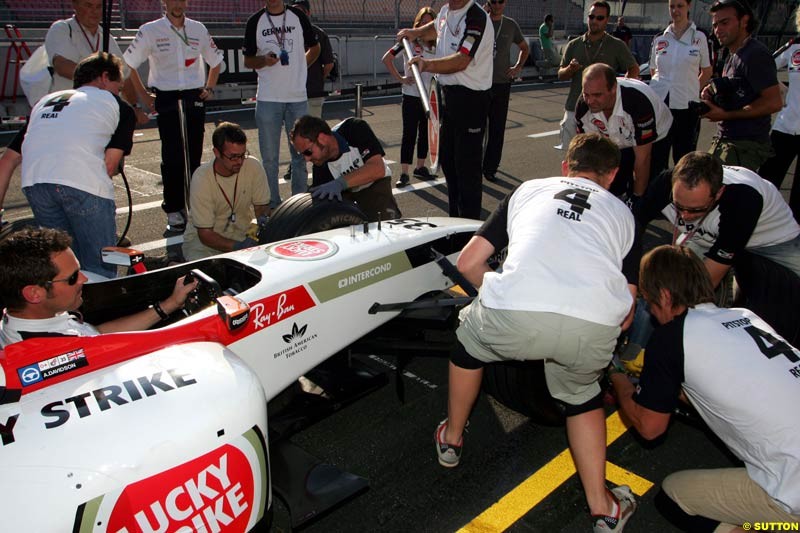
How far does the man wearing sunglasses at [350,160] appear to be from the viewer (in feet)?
13.9

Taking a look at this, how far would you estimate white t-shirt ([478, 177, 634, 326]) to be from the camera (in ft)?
8.03

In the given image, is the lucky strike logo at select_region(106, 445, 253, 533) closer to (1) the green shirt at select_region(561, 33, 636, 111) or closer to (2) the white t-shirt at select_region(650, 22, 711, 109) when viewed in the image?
(2) the white t-shirt at select_region(650, 22, 711, 109)

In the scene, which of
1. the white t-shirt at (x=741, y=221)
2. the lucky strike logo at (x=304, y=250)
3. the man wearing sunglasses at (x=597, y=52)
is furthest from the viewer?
the man wearing sunglasses at (x=597, y=52)

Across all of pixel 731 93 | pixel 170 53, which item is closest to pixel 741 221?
pixel 731 93

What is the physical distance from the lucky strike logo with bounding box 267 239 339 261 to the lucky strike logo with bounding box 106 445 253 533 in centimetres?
112

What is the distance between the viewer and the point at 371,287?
323 cm

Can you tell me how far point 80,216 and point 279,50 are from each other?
2954 mm

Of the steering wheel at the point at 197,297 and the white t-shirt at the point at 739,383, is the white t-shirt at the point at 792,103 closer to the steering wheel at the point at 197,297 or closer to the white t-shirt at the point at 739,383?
the white t-shirt at the point at 739,383

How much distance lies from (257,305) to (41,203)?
1915mm

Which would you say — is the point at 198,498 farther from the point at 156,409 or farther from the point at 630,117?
the point at 630,117

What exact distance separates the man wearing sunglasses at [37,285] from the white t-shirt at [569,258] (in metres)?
1.49

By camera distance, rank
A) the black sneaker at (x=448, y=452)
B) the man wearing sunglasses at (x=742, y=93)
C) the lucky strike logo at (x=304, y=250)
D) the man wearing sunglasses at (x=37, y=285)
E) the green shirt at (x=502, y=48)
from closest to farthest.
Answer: the man wearing sunglasses at (x=37, y=285)
the black sneaker at (x=448, y=452)
the lucky strike logo at (x=304, y=250)
the man wearing sunglasses at (x=742, y=93)
the green shirt at (x=502, y=48)

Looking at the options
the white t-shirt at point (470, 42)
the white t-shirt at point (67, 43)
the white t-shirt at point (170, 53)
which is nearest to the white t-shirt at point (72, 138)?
the white t-shirt at point (67, 43)

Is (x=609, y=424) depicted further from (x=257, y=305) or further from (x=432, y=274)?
(x=257, y=305)
